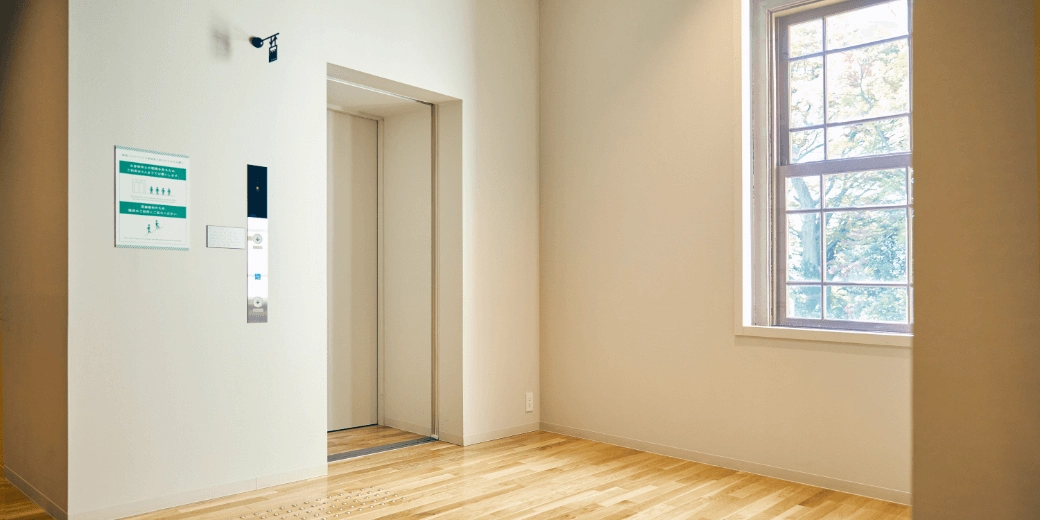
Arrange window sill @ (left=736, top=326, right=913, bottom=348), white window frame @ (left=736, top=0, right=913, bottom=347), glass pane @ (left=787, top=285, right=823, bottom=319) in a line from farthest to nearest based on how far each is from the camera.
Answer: white window frame @ (left=736, top=0, right=913, bottom=347) < glass pane @ (left=787, top=285, right=823, bottom=319) < window sill @ (left=736, top=326, right=913, bottom=348)

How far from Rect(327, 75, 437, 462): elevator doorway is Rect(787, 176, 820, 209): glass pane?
91.1 inches

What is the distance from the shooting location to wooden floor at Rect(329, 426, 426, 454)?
4.66 metres

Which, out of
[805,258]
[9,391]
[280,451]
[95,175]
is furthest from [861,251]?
[9,391]

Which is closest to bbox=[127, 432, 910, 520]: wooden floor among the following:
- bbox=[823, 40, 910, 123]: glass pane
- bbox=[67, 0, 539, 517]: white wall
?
bbox=[67, 0, 539, 517]: white wall

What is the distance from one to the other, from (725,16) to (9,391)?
4.50m

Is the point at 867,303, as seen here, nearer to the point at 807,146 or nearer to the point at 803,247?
the point at 803,247

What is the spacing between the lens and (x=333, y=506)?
11.3ft

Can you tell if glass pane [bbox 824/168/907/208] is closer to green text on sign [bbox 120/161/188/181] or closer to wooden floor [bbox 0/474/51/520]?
green text on sign [bbox 120/161/188/181]

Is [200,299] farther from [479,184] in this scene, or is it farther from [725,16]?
[725,16]

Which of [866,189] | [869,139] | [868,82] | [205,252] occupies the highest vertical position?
[868,82]

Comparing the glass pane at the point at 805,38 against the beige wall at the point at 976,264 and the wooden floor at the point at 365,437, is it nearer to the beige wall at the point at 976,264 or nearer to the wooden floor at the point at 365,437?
the beige wall at the point at 976,264

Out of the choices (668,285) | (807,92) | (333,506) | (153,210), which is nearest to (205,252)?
(153,210)

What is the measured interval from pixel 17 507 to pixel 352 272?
2.40 m

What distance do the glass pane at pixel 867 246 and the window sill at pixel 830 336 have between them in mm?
321
